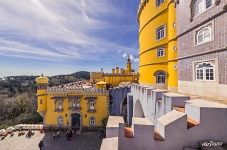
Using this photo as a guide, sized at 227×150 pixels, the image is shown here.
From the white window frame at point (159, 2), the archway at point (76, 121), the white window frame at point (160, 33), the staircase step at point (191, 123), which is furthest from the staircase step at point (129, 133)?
the archway at point (76, 121)

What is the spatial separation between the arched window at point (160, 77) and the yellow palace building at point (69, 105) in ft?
38.5

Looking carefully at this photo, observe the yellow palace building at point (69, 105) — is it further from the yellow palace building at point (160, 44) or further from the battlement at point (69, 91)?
the yellow palace building at point (160, 44)

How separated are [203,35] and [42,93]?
23.6 m

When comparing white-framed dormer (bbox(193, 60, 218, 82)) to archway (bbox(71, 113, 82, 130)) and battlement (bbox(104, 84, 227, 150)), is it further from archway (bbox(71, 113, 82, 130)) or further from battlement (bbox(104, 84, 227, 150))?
archway (bbox(71, 113, 82, 130))

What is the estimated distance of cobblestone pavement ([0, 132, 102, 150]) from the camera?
20.7 meters

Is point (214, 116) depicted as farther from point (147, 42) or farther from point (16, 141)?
point (16, 141)

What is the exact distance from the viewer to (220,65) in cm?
816

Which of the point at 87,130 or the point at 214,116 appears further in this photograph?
the point at 87,130

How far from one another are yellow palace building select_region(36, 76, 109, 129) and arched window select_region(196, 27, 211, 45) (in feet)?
63.1

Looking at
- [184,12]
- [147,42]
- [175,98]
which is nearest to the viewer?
[175,98]

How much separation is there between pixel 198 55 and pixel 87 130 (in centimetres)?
2134

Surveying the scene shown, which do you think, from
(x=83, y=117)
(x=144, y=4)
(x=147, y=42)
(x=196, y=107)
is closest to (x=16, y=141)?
(x=83, y=117)

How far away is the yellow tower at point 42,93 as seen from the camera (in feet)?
90.1

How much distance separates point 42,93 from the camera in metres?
A: 27.5
